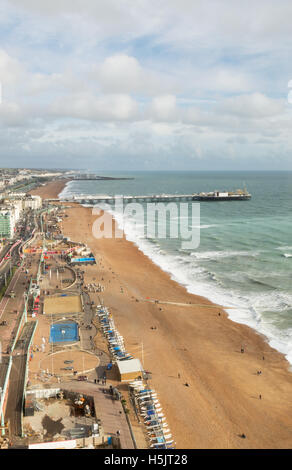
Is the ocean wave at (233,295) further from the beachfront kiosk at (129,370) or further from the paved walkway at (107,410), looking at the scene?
the paved walkway at (107,410)

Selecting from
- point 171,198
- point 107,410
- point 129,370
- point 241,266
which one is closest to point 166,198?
point 171,198

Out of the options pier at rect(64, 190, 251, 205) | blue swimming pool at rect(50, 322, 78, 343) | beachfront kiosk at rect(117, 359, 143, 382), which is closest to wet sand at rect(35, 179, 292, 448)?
beachfront kiosk at rect(117, 359, 143, 382)

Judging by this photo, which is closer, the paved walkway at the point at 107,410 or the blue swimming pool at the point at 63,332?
the paved walkway at the point at 107,410

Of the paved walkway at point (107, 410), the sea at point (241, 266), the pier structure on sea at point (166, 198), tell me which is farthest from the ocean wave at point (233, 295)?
the pier structure on sea at point (166, 198)

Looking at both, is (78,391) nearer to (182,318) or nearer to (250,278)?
(182,318)

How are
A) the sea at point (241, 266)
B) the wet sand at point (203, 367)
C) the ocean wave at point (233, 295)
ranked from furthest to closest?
1. the sea at point (241, 266)
2. the ocean wave at point (233, 295)
3. the wet sand at point (203, 367)
